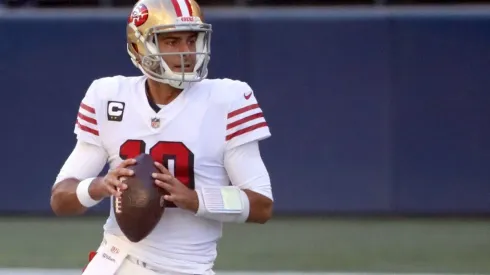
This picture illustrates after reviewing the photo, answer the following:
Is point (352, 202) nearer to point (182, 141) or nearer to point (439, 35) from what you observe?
point (439, 35)

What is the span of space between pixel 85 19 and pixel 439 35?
246cm

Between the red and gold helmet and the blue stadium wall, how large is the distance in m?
4.55

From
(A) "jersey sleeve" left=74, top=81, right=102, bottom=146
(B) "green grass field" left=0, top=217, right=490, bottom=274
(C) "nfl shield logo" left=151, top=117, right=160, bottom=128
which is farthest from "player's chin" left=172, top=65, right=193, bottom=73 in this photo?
(B) "green grass field" left=0, top=217, right=490, bottom=274

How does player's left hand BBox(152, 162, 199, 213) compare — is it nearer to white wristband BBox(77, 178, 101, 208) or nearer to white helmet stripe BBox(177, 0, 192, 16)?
white wristband BBox(77, 178, 101, 208)

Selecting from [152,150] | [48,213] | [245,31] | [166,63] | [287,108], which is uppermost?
[166,63]

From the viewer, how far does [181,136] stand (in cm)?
347

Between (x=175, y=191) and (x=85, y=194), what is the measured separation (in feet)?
1.05

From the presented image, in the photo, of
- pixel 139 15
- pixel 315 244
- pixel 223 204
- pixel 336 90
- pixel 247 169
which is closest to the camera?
pixel 223 204

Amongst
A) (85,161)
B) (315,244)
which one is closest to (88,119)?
(85,161)

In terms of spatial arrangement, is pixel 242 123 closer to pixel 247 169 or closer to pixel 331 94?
pixel 247 169

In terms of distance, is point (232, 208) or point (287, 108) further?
point (287, 108)

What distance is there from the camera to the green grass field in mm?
6887

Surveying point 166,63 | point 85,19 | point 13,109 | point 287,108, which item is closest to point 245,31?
point 287,108

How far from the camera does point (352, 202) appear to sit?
8250mm
